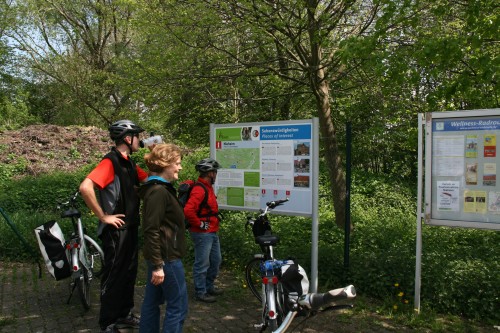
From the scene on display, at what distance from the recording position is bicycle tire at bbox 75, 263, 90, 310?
203 inches

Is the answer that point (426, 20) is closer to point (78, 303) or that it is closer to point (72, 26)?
point (78, 303)

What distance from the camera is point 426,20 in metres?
7.83

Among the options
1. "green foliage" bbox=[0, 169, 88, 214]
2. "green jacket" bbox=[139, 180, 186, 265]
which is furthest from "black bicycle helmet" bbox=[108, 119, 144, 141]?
"green foliage" bbox=[0, 169, 88, 214]

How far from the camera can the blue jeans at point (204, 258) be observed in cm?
543

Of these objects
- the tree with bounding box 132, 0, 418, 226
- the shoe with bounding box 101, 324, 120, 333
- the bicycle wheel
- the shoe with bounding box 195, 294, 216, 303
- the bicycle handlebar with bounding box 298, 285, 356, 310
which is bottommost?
the shoe with bounding box 195, 294, 216, 303

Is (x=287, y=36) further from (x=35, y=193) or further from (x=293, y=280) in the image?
(x=35, y=193)

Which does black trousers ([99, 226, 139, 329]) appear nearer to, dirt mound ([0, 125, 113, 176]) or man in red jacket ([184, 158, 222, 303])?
man in red jacket ([184, 158, 222, 303])

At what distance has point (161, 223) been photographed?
3617mm

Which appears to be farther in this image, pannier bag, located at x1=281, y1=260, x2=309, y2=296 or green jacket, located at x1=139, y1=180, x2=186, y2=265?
pannier bag, located at x1=281, y1=260, x2=309, y2=296

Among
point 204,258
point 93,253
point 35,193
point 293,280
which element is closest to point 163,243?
point 293,280

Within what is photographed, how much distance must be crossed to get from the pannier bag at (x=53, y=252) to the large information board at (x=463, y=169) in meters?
4.17

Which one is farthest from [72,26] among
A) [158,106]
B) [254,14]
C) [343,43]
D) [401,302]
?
[401,302]

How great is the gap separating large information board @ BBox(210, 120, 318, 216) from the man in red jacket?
0.61 metres

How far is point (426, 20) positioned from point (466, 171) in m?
4.15
